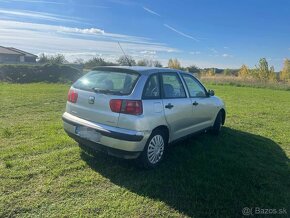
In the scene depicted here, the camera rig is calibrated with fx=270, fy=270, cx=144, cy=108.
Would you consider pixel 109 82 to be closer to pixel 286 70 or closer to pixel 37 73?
pixel 37 73

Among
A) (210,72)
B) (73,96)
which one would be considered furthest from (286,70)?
(73,96)

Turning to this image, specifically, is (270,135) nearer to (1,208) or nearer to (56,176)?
(56,176)

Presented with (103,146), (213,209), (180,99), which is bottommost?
(213,209)

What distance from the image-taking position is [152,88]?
4.53 metres

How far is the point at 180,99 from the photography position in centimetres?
513

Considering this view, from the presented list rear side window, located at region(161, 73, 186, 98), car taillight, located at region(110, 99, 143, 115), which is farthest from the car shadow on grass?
rear side window, located at region(161, 73, 186, 98)

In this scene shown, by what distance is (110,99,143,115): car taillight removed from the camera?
4.07m

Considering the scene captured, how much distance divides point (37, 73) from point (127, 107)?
79.1 ft

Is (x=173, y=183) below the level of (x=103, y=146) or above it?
below

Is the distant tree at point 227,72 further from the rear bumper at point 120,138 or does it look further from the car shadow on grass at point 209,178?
the rear bumper at point 120,138

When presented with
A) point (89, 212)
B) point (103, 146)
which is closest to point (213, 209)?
point (89, 212)

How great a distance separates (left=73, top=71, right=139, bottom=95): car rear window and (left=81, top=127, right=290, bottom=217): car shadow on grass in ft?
4.21

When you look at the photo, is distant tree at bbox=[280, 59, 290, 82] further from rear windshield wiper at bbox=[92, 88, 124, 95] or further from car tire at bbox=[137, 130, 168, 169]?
rear windshield wiper at bbox=[92, 88, 124, 95]

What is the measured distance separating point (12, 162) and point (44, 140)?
1271 millimetres
